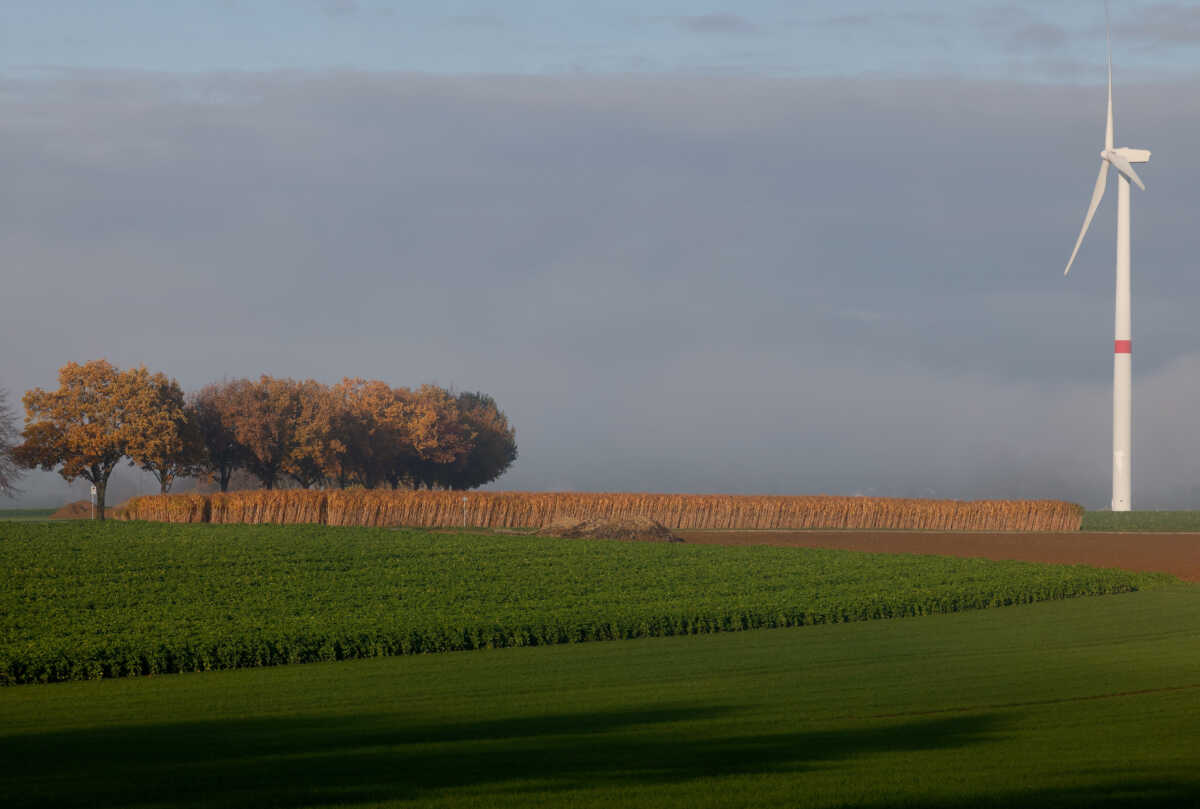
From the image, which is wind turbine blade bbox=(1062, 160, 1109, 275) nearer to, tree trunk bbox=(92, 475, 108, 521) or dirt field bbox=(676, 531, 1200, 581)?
dirt field bbox=(676, 531, 1200, 581)

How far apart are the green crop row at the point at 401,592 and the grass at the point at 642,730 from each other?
4.18ft

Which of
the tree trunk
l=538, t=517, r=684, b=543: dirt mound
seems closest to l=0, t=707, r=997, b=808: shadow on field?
l=538, t=517, r=684, b=543: dirt mound

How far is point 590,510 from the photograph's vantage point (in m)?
73.0

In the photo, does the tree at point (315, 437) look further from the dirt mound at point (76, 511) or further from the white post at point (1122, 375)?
the white post at point (1122, 375)

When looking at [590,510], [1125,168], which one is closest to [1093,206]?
[1125,168]

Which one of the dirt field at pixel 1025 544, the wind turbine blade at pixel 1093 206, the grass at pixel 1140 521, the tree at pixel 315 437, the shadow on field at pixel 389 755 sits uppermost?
the wind turbine blade at pixel 1093 206

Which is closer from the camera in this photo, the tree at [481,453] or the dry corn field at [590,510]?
the dry corn field at [590,510]

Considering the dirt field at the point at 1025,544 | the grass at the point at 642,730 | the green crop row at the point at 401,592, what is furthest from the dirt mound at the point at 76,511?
the grass at the point at 642,730

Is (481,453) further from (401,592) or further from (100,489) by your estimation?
(401,592)

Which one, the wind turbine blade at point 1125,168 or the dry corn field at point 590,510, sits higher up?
the wind turbine blade at point 1125,168

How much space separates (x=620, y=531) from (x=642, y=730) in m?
39.4

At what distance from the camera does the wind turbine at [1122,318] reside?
6925 centimetres

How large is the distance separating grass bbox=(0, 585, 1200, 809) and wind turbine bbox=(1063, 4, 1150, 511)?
5076 centimetres

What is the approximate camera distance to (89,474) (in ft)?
259
